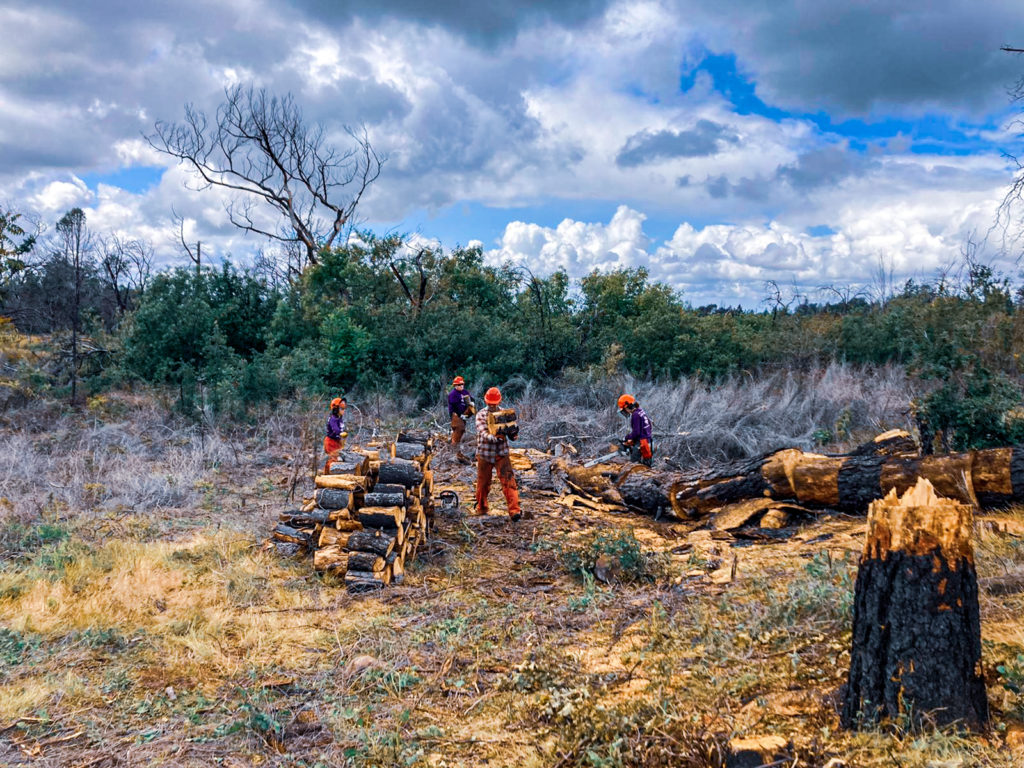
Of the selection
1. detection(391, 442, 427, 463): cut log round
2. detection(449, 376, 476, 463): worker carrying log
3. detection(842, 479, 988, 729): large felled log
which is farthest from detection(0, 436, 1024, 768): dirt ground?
detection(449, 376, 476, 463): worker carrying log

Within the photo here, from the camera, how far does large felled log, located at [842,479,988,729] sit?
3023 mm

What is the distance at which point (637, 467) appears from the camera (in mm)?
9133

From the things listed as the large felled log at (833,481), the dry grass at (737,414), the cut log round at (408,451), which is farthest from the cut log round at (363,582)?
the dry grass at (737,414)

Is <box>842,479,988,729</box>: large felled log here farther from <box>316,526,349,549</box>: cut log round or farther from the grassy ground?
<box>316,526,349,549</box>: cut log round

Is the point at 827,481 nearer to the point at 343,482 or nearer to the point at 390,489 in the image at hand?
the point at 390,489

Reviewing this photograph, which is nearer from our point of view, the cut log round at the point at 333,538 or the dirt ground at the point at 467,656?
the dirt ground at the point at 467,656

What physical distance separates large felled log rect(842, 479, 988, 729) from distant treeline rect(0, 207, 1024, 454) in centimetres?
1245

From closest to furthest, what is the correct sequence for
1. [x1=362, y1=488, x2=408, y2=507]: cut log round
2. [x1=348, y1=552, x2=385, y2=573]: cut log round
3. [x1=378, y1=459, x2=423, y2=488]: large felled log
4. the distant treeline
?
1. [x1=348, y1=552, x2=385, y2=573]: cut log round
2. [x1=362, y1=488, x2=408, y2=507]: cut log round
3. [x1=378, y1=459, x2=423, y2=488]: large felled log
4. the distant treeline

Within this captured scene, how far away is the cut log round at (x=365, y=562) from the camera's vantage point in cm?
620

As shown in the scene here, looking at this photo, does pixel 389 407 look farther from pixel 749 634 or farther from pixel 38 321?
pixel 38 321

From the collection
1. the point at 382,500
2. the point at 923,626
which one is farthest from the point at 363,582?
the point at 923,626

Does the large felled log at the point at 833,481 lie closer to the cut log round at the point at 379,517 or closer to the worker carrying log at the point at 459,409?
the cut log round at the point at 379,517

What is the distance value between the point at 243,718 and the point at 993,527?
237 inches

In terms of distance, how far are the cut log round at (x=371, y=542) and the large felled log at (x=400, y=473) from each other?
749 millimetres
